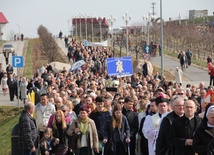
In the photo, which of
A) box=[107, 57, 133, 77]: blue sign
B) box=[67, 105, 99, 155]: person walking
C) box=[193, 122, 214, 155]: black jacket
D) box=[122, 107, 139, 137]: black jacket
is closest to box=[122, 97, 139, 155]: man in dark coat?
box=[122, 107, 139, 137]: black jacket

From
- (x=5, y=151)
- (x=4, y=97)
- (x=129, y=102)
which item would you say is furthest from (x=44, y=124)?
(x=4, y=97)

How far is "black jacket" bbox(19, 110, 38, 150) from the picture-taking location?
12.5 metres

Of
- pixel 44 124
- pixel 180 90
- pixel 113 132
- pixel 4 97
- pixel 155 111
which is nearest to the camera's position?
pixel 155 111

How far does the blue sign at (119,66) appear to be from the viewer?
21781 millimetres

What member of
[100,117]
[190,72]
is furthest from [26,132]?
[190,72]

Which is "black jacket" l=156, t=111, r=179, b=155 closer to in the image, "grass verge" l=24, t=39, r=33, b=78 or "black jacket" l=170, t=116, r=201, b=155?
"black jacket" l=170, t=116, r=201, b=155

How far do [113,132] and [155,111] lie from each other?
1253 millimetres

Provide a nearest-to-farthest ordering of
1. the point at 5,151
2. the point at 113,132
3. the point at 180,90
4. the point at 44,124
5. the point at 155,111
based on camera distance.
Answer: the point at 155,111 → the point at 113,132 → the point at 44,124 → the point at 180,90 → the point at 5,151

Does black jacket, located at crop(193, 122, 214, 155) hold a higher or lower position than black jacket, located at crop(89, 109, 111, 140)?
higher

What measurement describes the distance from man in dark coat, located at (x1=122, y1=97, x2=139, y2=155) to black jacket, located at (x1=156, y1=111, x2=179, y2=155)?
3360 mm

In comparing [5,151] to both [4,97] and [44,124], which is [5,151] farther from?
[4,97]

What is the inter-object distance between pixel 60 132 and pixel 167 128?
3800 millimetres

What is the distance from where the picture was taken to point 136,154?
1305 cm

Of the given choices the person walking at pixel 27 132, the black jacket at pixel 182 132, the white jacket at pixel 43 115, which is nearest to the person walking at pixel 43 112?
the white jacket at pixel 43 115
